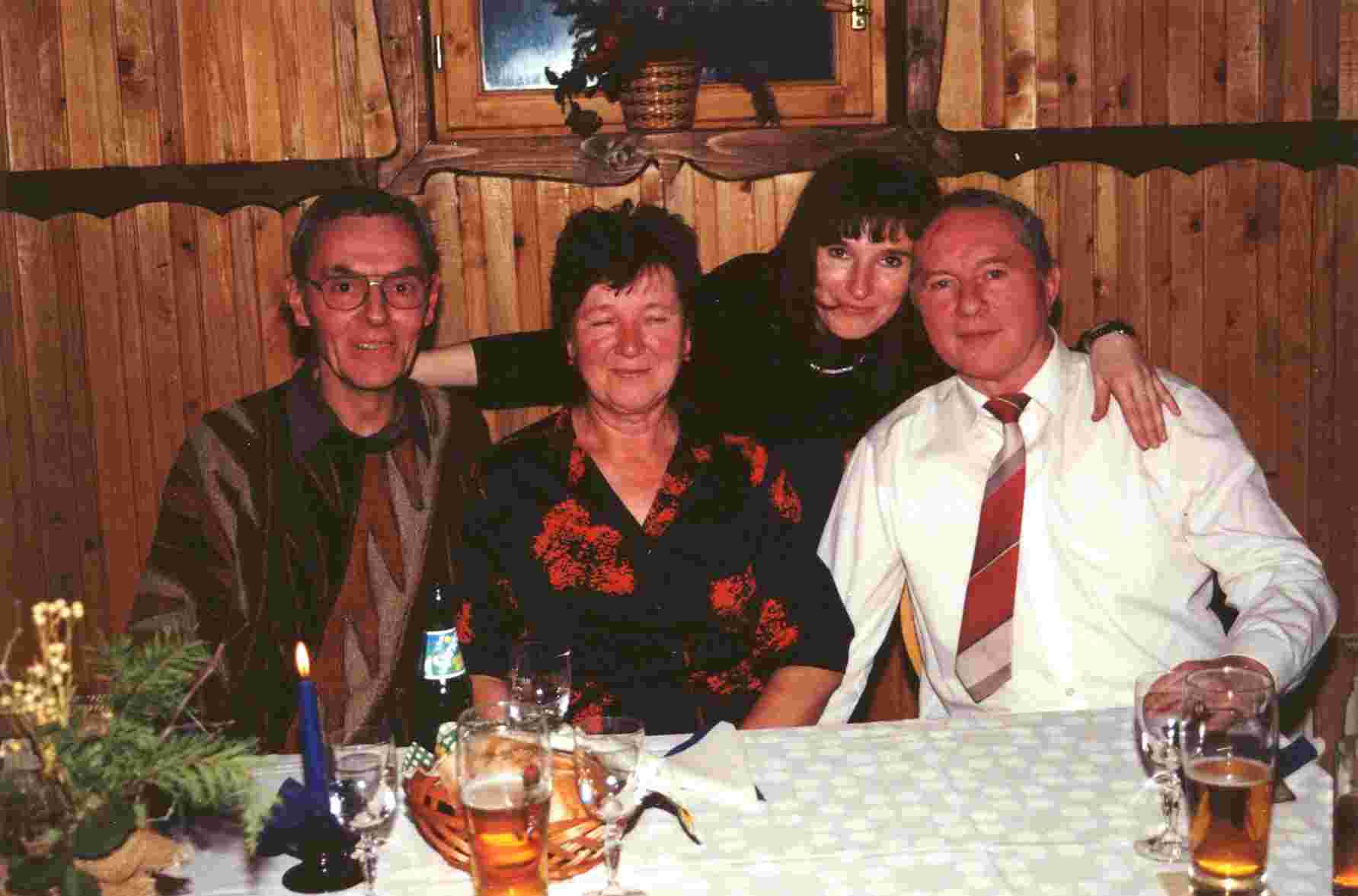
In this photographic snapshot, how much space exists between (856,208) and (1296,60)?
2.09 metres

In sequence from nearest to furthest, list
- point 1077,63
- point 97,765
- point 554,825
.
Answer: point 97,765
point 554,825
point 1077,63

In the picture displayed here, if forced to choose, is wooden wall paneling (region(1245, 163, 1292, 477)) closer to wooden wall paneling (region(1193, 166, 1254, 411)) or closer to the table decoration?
wooden wall paneling (region(1193, 166, 1254, 411))

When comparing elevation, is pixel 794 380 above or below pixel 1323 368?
above

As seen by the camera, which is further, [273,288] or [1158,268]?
[1158,268]

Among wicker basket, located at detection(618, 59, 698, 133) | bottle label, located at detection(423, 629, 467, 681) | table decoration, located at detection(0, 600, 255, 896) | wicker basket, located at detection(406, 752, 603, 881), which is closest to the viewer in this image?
table decoration, located at detection(0, 600, 255, 896)

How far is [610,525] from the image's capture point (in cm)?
256

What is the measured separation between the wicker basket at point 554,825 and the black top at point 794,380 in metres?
1.43

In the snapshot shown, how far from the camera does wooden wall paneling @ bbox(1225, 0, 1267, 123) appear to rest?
4.36 meters

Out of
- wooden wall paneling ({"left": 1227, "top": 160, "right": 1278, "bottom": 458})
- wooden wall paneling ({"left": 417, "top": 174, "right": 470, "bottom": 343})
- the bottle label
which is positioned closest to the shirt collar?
the bottle label

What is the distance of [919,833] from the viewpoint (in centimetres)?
180

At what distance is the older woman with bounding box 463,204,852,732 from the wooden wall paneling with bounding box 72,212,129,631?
2027 mm

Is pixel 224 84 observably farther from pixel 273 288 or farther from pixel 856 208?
pixel 856 208

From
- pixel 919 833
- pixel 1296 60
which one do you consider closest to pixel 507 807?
pixel 919 833

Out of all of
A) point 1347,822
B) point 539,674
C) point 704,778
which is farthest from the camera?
point 539,674
